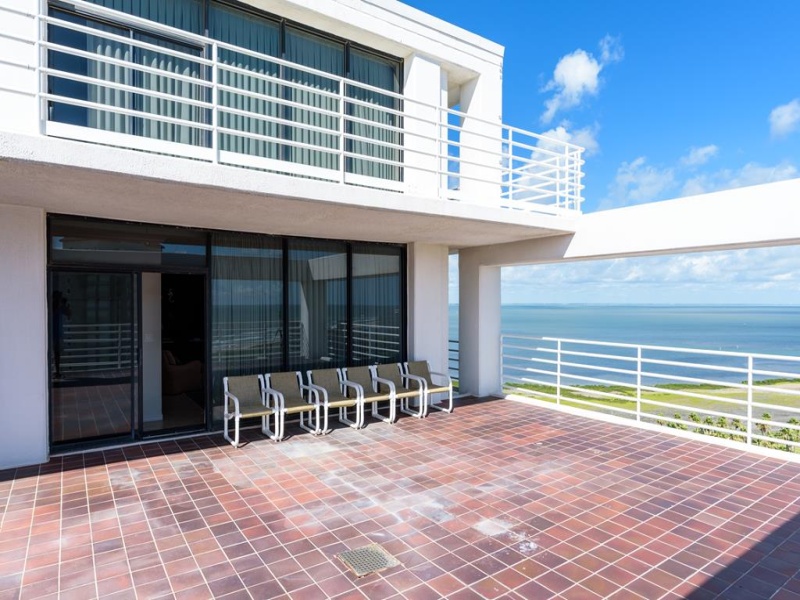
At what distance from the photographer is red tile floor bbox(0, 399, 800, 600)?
303 centimetres

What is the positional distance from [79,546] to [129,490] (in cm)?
106

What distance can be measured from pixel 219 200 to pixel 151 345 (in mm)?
3084

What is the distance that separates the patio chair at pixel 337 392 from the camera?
21.7ft

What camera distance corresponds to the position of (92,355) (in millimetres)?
5828

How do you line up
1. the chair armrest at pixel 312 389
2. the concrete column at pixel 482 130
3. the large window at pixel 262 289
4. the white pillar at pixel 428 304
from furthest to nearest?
the concrete column at pixel 482 130 < the white pillar at pixel 428 304 < the chair armrest at pixel 312 389 < the large window at pixel 262 289

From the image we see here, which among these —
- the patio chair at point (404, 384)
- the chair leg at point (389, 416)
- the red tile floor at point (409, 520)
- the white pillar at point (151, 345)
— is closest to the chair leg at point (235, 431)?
the red tile floor at point (409, 520)

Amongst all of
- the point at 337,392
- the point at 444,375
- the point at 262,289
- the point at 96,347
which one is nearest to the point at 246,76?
the point at 262,289

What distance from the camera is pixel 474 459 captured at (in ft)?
17.6

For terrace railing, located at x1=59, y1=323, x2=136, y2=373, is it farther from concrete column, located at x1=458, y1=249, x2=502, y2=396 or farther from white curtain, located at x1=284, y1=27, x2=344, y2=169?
concrete column, located at x1=458, y1=249, x2=502, y2=396

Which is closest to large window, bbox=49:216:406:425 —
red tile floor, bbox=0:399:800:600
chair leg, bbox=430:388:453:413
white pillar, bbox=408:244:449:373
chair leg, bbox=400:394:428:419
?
white pillar, bbox=408:244:449:373

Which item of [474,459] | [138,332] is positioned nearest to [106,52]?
[138,332]

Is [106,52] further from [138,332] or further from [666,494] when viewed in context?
[666,494]

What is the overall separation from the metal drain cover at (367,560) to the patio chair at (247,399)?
297cm

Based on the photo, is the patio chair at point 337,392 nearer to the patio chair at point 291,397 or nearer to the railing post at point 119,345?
the patio chair at point 291,397
